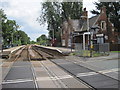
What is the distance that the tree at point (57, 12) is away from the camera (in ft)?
198

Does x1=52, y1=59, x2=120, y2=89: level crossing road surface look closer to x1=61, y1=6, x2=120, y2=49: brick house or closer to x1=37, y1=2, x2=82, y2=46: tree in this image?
x1=61, y1=6, x2=120, y2=49: brick house

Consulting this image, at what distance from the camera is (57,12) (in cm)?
6194

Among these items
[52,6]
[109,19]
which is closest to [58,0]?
[52,6]

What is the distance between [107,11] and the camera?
141 ft

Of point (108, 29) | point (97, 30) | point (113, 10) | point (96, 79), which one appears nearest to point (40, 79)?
point (96, 79)

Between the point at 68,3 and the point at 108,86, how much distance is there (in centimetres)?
5630

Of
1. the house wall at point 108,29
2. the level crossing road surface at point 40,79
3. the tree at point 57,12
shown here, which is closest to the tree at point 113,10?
the house wall at point 108,29

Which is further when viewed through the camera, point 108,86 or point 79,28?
point 79,28

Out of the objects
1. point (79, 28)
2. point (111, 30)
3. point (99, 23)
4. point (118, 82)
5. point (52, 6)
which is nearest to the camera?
point (118, 82)

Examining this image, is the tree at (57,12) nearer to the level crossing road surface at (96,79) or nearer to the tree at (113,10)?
the tree at (113,10)

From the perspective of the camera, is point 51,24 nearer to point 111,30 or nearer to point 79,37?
point 79,37

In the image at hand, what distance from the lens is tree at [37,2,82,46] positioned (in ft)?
198

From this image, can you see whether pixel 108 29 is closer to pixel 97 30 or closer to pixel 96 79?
pixel 97 30

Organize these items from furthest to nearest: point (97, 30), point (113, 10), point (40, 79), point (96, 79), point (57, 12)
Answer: point (57, 12) < point (113, 10) < point (97, 30) < point (40, 79) < point (96, 79)
